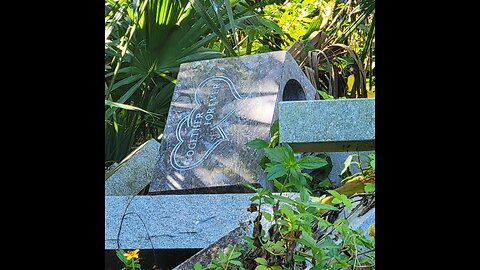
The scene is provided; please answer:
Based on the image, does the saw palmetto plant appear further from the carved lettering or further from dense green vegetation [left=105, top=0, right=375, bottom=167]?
the carved lettering

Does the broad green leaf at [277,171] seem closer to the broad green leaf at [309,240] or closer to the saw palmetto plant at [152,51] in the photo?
the broad green leaf at [309,240]

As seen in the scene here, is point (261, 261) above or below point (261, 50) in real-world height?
below

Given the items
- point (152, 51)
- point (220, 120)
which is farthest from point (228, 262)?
point (152, 51)

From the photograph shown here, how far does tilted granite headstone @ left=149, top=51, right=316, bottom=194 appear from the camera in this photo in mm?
3010

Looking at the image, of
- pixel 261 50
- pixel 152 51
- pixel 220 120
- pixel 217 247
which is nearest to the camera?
pixel 217 247

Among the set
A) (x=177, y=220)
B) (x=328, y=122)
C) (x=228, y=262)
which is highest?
(x=328, y=122)

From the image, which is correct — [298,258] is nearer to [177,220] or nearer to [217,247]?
[217,247]

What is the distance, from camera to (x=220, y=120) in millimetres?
3225

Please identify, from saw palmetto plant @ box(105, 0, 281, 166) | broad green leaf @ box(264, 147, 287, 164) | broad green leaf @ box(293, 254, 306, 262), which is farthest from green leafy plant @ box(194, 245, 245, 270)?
saw palmetto plant @ box(105, 0, 281, 166)

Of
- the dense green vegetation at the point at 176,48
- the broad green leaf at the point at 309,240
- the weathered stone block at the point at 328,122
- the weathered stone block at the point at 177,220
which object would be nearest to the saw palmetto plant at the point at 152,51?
the dense green vegetation at the point at 176,48

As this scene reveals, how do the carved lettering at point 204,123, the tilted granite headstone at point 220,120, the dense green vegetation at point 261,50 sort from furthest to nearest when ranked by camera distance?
the carved lettering at point 204,123 < the tilted granite headstone at point 220,120 < the dense green vegetation at point 261,50

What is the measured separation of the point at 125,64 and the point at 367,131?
2511 millimetres

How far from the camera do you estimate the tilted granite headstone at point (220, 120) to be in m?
3.01
